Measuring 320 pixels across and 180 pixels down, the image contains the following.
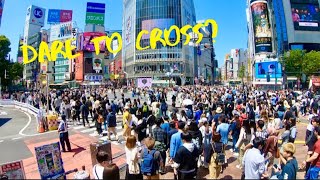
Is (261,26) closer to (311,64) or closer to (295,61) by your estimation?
(295,61)

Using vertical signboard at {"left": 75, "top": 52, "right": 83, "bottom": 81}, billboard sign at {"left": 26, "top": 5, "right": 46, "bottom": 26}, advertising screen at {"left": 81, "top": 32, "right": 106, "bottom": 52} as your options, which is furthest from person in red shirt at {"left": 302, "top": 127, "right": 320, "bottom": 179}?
billboard sign at {"left": 26, "top": 5, "right": 46, "bottom": 26}

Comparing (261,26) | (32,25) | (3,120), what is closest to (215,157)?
(3,120)

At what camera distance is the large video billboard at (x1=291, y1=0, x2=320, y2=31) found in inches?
3839

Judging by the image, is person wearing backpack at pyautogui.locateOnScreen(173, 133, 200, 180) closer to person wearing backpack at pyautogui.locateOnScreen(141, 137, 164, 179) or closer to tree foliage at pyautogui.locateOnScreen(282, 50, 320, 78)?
person wearing backpack at pyautogui.locateOnScreen(141, 137, 164, 179)

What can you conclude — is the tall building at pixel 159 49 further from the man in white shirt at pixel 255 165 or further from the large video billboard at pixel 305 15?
the man in white shirt at pixel 255 165

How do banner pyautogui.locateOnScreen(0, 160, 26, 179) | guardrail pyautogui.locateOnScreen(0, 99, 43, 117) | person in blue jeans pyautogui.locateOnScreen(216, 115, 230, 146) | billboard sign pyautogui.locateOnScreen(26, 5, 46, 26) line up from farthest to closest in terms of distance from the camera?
billboard sign pyautogui.locateOnScreen(26, 5, 46, 26)
guardrail pyautogui.locateOnScreen(0, 99, 43, 117)
person in blue jeans pyautogui.locateOnScreen(216, 115, 230, 146)
banner pyautogui.locateOnScreen(0, 160, 26, 179)

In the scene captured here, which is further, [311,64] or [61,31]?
[61,31]

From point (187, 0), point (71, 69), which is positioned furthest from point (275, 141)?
point (71, 69)

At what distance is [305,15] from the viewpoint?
98.6 metres

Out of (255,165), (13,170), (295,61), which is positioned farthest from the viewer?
(295,61)

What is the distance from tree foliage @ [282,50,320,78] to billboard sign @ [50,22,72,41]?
99033 millimetres

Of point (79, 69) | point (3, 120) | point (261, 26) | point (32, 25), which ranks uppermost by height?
point (32, 25)

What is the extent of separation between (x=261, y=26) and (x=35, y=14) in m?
118

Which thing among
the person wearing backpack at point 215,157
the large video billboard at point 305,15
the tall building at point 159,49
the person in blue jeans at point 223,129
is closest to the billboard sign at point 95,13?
the tall building at point 159,49
